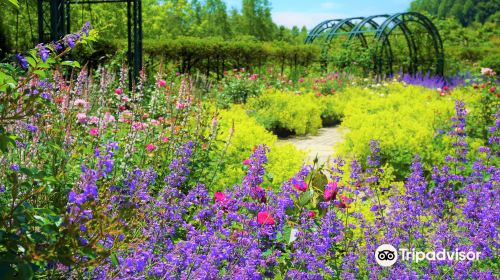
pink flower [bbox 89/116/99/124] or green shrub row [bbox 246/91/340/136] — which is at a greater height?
pink flower [bbox 89/116/99/124]

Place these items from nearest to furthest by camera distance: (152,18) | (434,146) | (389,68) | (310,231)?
(310,231) → (434,146) → (389,68) → (152,18)

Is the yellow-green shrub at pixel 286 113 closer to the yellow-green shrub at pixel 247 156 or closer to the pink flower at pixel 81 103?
the yellow-green shrub at pixel 247 156

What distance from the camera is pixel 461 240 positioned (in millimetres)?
3238

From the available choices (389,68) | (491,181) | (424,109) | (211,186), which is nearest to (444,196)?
(491,181)

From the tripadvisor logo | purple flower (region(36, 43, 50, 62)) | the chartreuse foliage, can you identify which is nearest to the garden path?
the chartreuse foliage

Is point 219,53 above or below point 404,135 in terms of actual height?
above

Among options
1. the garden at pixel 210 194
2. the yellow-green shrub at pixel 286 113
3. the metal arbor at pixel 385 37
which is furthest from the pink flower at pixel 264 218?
the metal arbor at pixel 385 37

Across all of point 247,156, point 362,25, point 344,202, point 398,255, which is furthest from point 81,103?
point 362,25

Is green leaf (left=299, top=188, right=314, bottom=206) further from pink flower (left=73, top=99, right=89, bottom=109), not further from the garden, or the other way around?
pink flower (left=73, top=99, right=89, bottom=109)

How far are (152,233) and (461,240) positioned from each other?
5.55 ft

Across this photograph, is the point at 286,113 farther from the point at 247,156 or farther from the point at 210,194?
the point at 210,194

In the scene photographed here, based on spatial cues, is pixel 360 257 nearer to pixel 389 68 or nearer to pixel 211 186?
pixel 211 186

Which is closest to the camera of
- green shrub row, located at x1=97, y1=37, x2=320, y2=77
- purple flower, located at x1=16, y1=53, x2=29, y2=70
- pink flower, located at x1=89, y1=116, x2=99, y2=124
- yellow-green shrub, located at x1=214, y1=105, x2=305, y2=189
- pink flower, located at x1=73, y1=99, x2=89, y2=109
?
purple flower, located at x1=16, y1=53, x2=29, y2=70

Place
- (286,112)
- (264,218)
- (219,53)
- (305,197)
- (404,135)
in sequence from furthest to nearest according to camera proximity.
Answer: (219,53)
(286,112)
(404,135)
(305,197)
(264,218)
